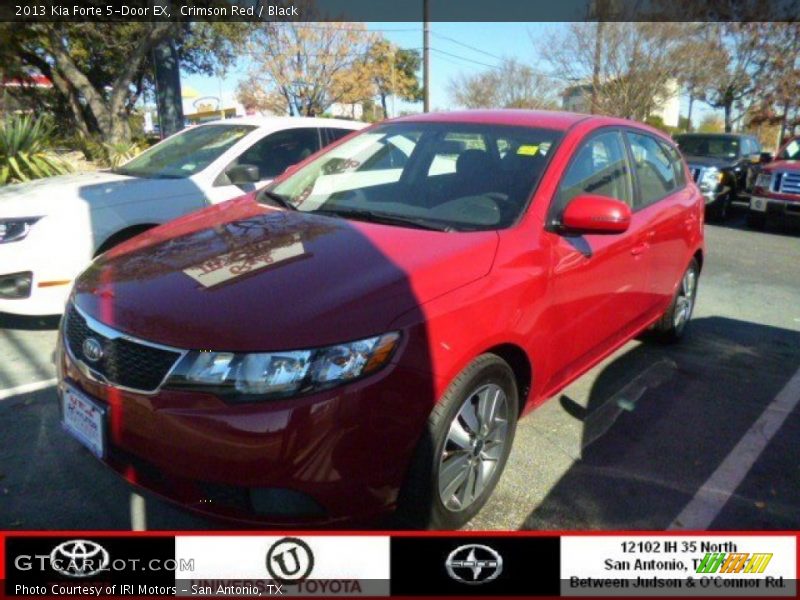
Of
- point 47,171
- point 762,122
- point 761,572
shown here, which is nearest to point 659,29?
point 762,122

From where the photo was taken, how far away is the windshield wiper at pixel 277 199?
3288 millimetres

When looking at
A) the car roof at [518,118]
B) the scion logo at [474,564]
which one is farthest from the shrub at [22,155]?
the scion logo at [474,564]

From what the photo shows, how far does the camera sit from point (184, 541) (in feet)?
7.06

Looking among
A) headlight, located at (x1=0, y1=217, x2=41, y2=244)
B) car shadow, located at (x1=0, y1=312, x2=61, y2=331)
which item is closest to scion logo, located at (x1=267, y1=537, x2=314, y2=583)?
headlight, located at (x1=0, y1=217, x2=41, y2=244)

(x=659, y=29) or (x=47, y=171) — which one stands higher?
(x=659, y=29)

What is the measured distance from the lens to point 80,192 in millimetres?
4664

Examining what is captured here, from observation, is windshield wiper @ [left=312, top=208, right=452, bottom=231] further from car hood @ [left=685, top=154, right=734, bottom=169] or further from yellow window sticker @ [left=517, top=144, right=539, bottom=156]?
car hood @ [left=685, top=154, right=734, bottom=169]

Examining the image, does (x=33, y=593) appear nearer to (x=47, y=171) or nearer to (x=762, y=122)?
(x=47, y=171)

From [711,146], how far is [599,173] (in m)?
11.7

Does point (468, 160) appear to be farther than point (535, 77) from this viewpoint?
No

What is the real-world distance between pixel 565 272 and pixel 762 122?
24.6 meters

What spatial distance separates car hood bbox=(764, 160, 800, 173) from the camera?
1013cm

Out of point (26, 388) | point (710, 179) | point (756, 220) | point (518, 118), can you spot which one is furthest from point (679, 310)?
point (710, 179)

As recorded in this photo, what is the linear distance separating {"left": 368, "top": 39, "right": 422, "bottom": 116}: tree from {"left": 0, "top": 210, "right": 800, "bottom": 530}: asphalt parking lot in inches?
1210
